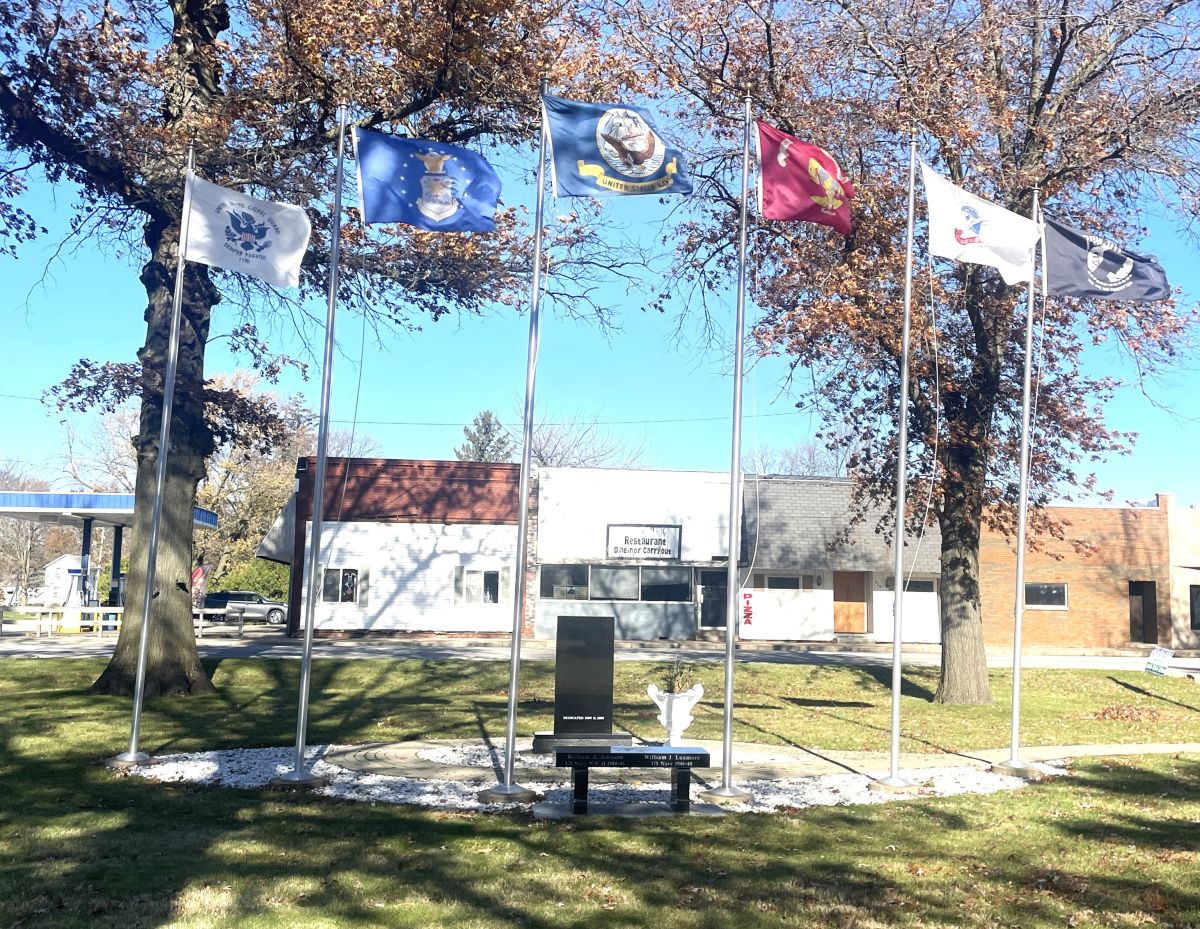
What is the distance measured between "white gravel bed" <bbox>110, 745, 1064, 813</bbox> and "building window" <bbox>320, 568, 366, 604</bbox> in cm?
2514

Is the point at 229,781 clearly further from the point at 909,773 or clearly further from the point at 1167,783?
the point at 1167,783

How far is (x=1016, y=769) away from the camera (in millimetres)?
12898

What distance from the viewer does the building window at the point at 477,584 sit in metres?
38.7

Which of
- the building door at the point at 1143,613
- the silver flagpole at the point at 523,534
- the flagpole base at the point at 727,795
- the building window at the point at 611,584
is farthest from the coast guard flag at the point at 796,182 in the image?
the building door at the point at 1143,613

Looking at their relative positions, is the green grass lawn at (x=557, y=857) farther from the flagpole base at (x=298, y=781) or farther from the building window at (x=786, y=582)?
the building window at (x=786, y=582)

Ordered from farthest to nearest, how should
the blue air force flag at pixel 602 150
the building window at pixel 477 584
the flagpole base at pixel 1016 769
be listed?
the building window at pixel 477 584 → the flagpole base at pixel 1016 769 → the blue air force flag at pixel 602 150

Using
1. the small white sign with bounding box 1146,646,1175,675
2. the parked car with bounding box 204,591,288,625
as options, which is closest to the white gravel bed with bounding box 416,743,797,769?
the small white sign with bounding box 1146,646,1175,675

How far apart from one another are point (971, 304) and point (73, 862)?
53.3 ft

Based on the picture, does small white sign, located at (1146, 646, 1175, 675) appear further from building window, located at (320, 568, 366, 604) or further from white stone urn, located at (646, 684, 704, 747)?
building window, located at (320, 568, 366, 604)

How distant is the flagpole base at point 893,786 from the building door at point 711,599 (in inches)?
1076

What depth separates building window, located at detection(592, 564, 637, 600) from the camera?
38938 millimetres

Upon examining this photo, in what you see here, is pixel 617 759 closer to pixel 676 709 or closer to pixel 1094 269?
pixel 676 709

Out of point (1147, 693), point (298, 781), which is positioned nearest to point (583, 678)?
point (298, 781)

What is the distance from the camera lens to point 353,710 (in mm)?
18312
